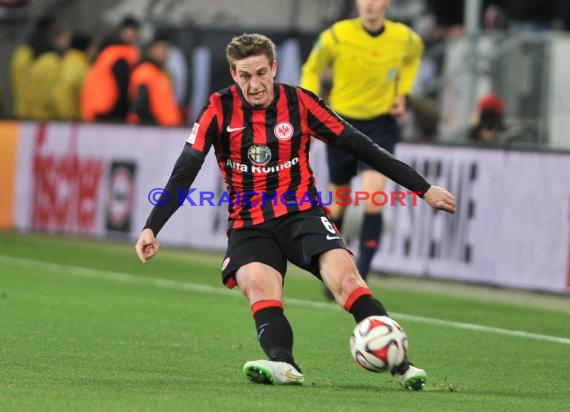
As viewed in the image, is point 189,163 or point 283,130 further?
point 283,130

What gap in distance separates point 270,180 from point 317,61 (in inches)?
169

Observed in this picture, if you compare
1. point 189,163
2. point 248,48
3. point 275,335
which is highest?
point 248,48

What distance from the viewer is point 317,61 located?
1226 cm

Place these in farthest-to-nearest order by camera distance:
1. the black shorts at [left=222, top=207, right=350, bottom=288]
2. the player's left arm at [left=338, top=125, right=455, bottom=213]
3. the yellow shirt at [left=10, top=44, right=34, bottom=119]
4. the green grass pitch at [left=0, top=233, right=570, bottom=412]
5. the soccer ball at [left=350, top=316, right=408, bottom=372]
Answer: the yellow shirt at [left=10, top=44, right=34, bottom=119] → the black shorts at [left=222, top=207, right=350, bottom=288] → the player's left arm at [left=338, top=125, right=455, bottom=213] → the soccer ball at [left=350, top=316, right=408, bottom=372] → the green grass pitch at [left=0, top=233, right=570, bottom=412]

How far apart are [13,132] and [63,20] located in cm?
561

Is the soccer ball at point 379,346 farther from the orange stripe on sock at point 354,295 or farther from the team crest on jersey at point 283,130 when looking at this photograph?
the team crest on jersey at point 283,130

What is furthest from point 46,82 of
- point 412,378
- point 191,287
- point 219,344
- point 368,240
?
point 412,378

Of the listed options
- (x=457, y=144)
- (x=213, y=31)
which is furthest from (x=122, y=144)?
(x=457, y=144)

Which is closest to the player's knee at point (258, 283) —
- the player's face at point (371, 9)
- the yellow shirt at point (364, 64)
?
the yellow shirt at point (364, 64)

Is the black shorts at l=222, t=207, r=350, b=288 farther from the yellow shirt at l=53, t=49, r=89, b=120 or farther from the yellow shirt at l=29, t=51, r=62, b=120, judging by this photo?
the yellow shirt at l=29, t=51, r=62, b=120

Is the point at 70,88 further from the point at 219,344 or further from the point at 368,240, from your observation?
the point at 219,344

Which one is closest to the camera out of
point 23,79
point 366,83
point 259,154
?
point 259,154

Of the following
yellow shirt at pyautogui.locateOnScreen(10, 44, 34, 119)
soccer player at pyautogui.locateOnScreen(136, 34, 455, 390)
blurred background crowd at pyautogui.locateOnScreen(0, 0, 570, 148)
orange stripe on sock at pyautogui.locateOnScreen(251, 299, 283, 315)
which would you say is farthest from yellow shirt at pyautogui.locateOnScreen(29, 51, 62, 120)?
orange stripe on sock at pyautogui.locateOnScreen(251, 299, 283, 315)

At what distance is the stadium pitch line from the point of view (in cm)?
1083
